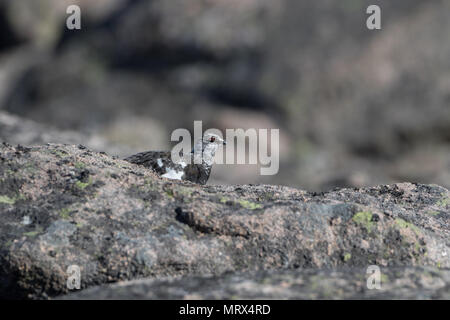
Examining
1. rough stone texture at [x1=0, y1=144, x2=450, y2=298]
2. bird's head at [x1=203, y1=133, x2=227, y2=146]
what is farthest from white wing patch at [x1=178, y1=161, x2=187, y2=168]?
rough stone texture at [x1=0, y1=144, x2=450, y2=298]

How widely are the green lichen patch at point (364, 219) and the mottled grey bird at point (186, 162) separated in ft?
10.7

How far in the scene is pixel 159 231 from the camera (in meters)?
6.18

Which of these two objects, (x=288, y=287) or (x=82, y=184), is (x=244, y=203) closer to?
(x=288, y=287)

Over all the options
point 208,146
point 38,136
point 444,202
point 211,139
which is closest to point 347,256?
point 444,202

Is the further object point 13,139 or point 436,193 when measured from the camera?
point 13,139

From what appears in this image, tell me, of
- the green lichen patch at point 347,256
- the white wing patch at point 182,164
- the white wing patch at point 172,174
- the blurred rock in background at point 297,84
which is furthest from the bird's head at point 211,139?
the blurred rock in background at point 297,84

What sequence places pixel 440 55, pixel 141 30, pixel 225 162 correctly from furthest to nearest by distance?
1. pixel 141 30
2. pixel 440 55
3. pixel 225 162

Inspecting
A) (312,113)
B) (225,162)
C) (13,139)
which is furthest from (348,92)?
(13,139)

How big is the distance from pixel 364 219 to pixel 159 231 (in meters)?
1.89

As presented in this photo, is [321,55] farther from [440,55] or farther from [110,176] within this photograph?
[110,176]

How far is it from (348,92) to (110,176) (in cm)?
2115

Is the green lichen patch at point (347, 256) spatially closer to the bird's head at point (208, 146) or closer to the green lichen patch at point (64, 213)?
the green lichen patch at point (64, 213)

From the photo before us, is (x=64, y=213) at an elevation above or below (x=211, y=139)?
below

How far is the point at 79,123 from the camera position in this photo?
90.6 ft
